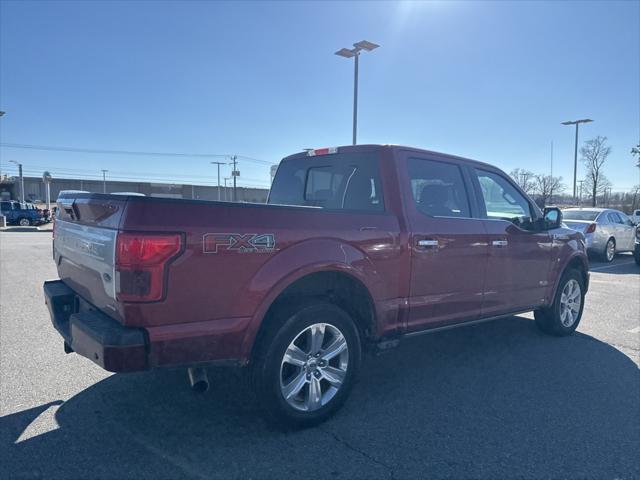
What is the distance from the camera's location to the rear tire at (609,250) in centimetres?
1352

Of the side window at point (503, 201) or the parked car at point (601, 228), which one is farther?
the parked car at point (601, 228)

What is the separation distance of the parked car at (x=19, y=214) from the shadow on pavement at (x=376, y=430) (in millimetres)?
34353

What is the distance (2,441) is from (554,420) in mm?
3696

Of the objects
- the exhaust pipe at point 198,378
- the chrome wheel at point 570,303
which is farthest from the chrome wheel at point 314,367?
the chrome wheel at point 570,303

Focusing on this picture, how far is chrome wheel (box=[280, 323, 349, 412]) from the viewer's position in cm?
314

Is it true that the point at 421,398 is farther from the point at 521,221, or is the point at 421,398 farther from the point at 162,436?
the point at 521,221

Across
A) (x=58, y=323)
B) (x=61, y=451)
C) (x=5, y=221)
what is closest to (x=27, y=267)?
(x=58, y=323)

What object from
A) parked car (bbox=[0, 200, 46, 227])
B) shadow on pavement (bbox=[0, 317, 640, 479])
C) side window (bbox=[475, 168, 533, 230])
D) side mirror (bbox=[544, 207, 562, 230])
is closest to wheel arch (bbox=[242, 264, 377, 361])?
shadow on pavement (bbox=[0, 317, 640, 479])

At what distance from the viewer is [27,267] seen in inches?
421

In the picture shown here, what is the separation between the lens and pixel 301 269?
3057mm

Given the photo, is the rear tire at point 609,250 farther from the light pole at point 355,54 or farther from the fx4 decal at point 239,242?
the fx4 decal at point 239,242

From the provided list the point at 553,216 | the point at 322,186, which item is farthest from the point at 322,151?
the point at 553,216

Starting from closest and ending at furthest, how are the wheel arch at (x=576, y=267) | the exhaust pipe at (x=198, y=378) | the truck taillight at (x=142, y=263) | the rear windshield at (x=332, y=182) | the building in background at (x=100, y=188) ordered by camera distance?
the truck taillight at (x=142, y=263)
the exhaust pipe at (x=198, y=378)
the rear windshield at (x=332, y=182)
the wheel arch at (x=576, y=267)
the building in background at (x=100, y=188)

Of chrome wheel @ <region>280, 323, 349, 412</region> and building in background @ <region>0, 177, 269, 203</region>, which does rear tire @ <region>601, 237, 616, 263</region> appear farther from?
building in background @ <region>0, 177, 269, 203</region>
